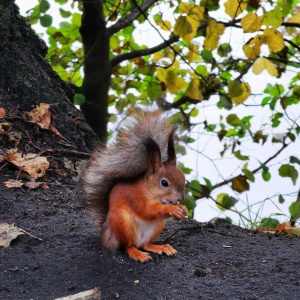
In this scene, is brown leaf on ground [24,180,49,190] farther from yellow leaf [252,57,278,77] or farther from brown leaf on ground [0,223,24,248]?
yellow leaf [252,57,278,77]

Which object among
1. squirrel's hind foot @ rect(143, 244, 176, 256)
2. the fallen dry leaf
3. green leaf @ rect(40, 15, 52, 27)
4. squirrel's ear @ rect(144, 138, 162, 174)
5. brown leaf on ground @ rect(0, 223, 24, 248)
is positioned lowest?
the fallen dry leaf

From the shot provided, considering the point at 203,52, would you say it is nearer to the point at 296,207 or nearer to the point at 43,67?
the point at 43,67

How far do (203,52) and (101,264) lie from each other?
8.02ft

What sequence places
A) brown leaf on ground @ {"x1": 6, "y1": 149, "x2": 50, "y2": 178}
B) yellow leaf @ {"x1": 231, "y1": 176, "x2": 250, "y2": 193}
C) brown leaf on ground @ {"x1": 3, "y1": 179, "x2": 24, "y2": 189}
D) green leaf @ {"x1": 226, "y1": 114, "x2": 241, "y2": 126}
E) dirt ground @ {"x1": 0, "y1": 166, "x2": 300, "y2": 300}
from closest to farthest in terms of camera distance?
dirt ground @ {"x1": 0, "y1": 166, "x2": 300, "y2": 300}, brown leaf on ground @ {"x1": 3, "y1": 179, "x2": 24, "y2": 189}, brown leaf on ground @ {"x1": 6, "y1": 149, "x2": 50, "y2": 178}, yellow leaf @ {"x1": 231, "y1": 176, "x2": 250, "y2": 193}, green leaf @ {"x1": 226, "y1": 114, "x2": 241, "y2": 126}

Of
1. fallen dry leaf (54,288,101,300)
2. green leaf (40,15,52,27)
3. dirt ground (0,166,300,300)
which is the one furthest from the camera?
green leaf (40,15,52,27)

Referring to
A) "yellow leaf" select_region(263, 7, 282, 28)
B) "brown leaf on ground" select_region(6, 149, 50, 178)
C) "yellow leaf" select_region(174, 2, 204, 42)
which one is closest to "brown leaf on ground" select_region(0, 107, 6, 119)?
"brown leaf on ground" select_region(6, 149, 50, 178)

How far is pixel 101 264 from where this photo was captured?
95.7 inches

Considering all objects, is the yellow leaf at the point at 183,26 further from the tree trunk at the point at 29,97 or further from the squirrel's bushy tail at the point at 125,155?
the squirrel's bushy tail at the point at 125,155

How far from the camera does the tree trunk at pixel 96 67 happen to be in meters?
5.38

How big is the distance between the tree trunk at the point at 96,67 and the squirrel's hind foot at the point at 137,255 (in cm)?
292

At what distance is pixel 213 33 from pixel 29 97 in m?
1.21

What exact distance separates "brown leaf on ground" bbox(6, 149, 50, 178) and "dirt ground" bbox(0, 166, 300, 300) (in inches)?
10.7

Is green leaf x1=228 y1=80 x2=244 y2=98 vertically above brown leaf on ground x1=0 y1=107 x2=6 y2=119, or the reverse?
green leaf x1=228 y1=80 x2=244 y2=98

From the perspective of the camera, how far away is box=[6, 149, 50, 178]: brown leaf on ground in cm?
334
